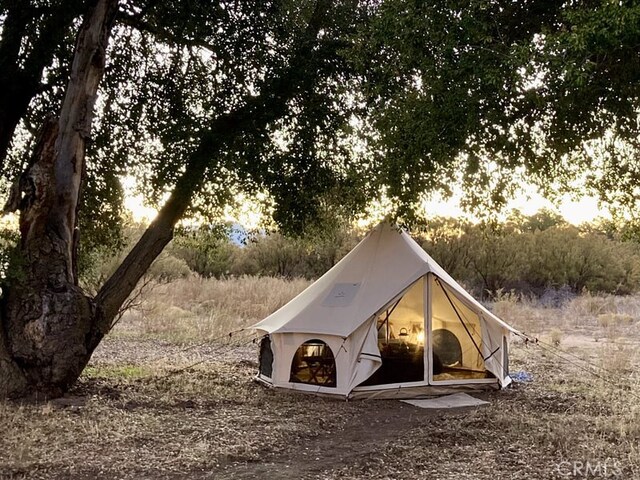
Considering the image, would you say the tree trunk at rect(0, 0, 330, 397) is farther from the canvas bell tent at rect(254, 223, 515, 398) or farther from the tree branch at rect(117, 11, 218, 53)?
the canvas bell tent at rect(254, 223, 515, 398)

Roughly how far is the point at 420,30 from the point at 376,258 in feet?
14.0

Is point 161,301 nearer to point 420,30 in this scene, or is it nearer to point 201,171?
point 201,171

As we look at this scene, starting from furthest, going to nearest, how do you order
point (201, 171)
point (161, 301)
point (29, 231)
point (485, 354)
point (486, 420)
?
point (161, 301), point (485, 354), point (201, 171), point (29, 231), point (486, 420)

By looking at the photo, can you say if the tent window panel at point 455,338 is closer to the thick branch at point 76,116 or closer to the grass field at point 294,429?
the grass field at point 294,429

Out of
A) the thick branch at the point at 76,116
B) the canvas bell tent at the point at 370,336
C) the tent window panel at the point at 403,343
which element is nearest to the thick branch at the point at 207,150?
the thick branch at the point at 76,116

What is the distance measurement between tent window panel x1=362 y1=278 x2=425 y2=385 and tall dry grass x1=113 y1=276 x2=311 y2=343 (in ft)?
14.9

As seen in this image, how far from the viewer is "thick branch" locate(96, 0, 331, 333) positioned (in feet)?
31.7

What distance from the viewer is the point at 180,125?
993 cm

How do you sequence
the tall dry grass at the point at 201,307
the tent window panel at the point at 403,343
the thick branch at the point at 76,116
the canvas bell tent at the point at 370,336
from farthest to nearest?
the tall dry grass at the point at 201,307 < the tent window panel at the point at 403,343 < the canvas bell tent at the point at 370,336 < the thick branch at the point at 76,116

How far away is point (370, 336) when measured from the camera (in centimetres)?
993

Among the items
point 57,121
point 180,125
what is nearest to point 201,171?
point 180,125

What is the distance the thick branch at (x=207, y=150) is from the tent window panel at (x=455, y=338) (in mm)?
4162

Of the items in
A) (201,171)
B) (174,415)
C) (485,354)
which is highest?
(201,171)

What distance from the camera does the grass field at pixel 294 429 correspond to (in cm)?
631
